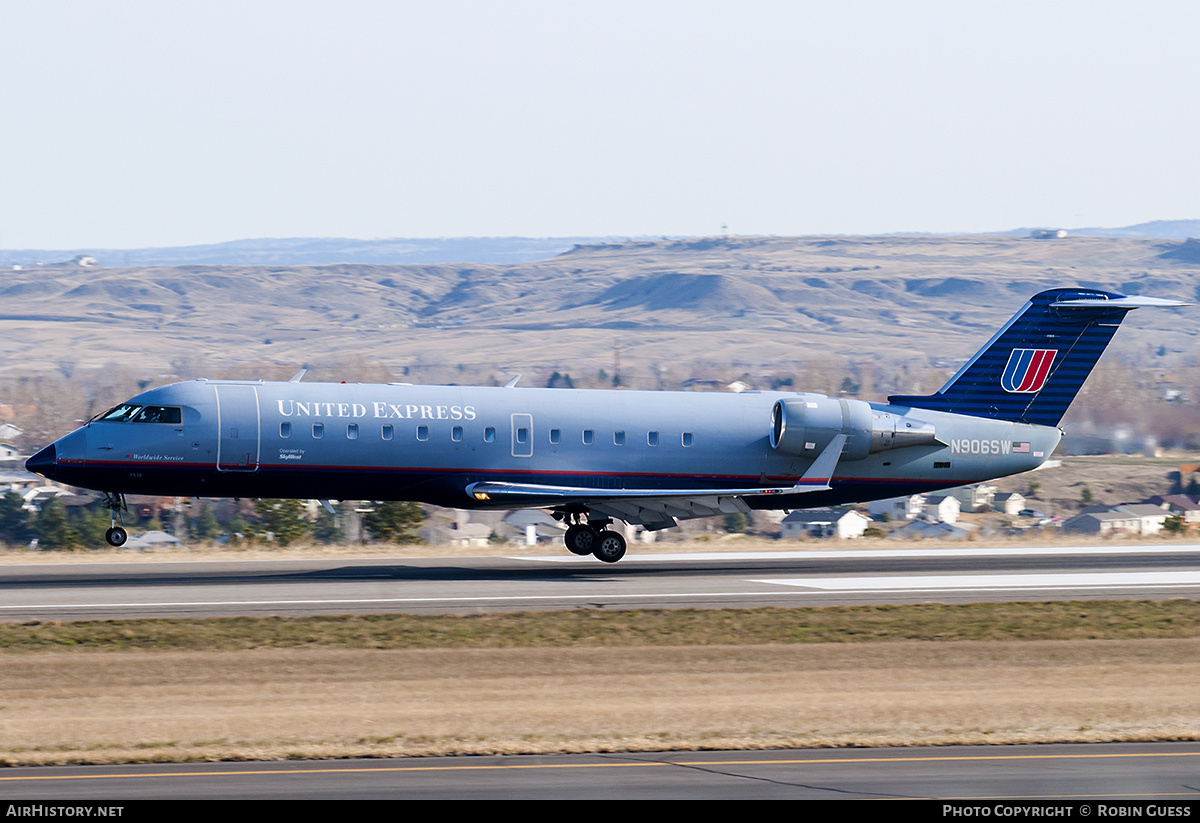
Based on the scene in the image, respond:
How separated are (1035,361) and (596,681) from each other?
1986 cm

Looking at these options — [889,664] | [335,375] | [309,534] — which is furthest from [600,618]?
[335,375]

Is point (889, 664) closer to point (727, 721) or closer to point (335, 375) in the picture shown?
point (727, 721)

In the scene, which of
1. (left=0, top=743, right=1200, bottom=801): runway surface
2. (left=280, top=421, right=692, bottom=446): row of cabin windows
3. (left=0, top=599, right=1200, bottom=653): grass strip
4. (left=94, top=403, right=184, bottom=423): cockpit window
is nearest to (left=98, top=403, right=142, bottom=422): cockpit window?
(left=94, top=403, right=184, bottom=423): cockpit window

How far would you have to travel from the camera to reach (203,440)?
30.2m

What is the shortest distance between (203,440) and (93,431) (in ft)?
7.71

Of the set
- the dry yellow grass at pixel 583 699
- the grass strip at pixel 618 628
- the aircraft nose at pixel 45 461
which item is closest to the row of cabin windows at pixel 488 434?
the aircraft nose at pixel 45 461

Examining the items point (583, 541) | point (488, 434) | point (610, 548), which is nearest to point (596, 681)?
point (488, 434)

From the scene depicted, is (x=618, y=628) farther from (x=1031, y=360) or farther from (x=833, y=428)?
(x=1031, y=360)

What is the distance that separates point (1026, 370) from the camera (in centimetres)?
3578

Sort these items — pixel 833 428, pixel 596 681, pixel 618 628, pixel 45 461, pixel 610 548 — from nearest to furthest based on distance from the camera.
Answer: pixel 596 681 → pixel 618 628 → pixel 45 461 → pixel 610 548 → pixel 833 428

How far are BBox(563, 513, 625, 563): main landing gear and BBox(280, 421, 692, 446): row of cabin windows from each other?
6.82ft

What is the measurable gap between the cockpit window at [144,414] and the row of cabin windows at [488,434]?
7.77 ft

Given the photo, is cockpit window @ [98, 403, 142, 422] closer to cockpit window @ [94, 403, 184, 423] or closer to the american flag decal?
cockpit window @ [94, 403, 184, 423]

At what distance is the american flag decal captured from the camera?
35.8 meters
